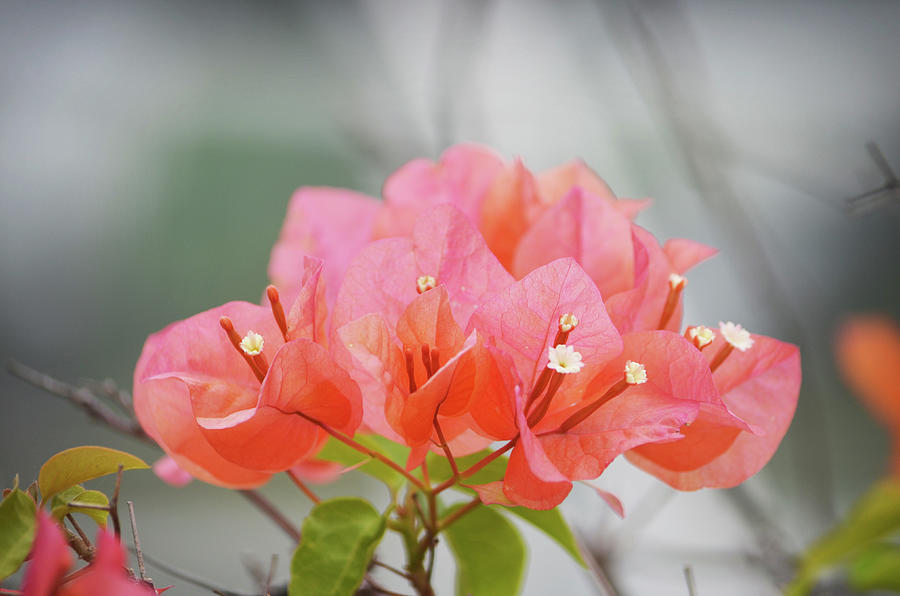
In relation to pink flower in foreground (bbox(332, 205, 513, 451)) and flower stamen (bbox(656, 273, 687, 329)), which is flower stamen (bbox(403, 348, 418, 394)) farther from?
flower stamen (bbox(656, 273, 687, 329))

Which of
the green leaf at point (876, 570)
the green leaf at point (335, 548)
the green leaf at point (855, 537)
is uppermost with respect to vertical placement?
the green leaf at point (335, 548)

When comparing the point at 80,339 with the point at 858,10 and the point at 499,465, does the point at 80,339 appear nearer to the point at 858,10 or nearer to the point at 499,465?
the point at 499,465

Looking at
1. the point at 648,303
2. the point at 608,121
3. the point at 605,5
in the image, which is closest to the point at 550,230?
the point at 648,303

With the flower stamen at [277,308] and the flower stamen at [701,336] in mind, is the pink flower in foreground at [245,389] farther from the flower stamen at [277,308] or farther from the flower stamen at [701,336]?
the flower stamen at [701,336]

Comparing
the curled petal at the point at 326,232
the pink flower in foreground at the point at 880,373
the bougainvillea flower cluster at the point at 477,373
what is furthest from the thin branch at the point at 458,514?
the pink flower in foreground at the point at 880,373

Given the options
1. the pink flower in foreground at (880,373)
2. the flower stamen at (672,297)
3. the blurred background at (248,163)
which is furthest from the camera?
the blurred background at (248,163)

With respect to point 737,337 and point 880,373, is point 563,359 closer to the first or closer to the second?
point 737,337
